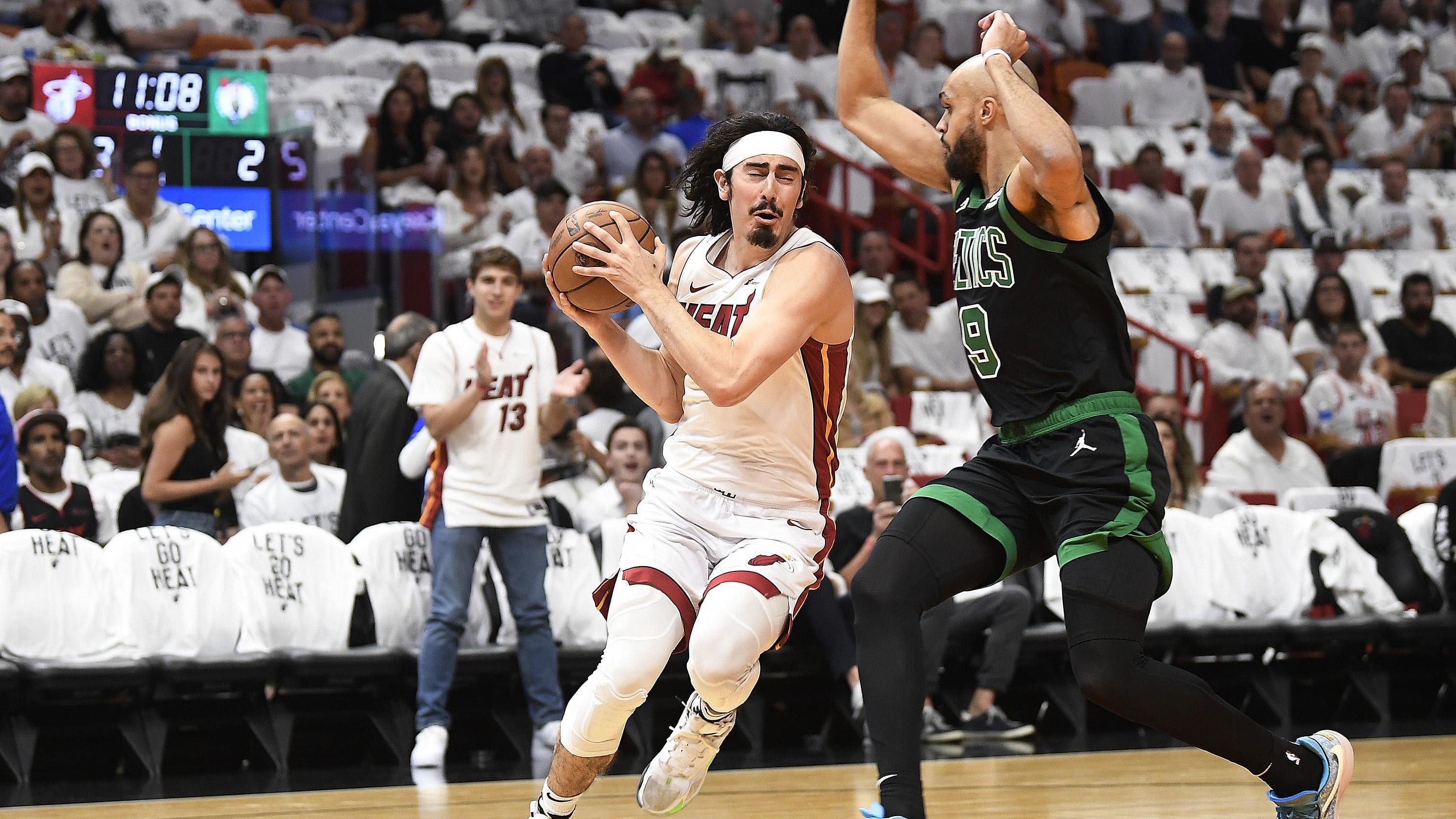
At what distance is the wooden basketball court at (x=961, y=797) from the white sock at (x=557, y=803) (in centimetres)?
113

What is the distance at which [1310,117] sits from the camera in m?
15.7

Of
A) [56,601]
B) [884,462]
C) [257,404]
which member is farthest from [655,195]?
[56,601]

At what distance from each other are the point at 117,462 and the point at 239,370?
0.90 metres

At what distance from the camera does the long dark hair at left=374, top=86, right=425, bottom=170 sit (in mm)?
12023

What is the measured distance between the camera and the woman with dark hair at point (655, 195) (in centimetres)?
1184

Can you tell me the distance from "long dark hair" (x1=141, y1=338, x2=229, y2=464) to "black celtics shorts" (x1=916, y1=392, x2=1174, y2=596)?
468 cm

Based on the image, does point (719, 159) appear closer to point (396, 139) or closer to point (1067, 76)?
point (396, 139)

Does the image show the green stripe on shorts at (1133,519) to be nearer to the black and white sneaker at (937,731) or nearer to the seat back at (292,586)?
the black and white sneaker at (937,731)

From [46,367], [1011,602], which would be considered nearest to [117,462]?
[46,367]

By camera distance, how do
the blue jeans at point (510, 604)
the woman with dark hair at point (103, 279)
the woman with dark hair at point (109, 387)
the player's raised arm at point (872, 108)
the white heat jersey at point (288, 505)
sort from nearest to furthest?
1. the player's raised arm at point (872, 108)
2. the blue jeans at point (510, 604)
3. the white heat jersey at point (288, 505)
4. the woman with dark hair at point (109, 387)
5. the woman with dark hair at point (103, 279)

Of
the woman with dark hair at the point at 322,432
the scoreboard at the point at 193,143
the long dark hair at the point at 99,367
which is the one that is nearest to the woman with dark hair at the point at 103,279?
the long dark hair at the point at 99,367

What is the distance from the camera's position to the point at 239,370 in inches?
368

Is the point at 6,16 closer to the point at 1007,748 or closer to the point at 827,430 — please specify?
the point at 1007,748

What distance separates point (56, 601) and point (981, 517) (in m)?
4.33
